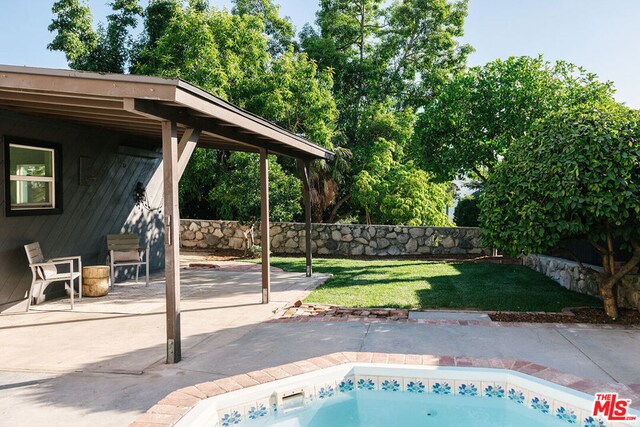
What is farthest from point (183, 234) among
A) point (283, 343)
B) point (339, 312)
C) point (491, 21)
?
point (491, 21)

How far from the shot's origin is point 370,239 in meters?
13.4

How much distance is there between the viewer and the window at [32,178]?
21.5 ft

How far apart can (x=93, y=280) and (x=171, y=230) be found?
3856 mm

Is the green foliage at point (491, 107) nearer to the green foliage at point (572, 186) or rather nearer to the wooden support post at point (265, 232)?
the green foliage at point (572, 186)

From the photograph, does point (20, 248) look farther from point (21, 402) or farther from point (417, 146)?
point (417, 146)

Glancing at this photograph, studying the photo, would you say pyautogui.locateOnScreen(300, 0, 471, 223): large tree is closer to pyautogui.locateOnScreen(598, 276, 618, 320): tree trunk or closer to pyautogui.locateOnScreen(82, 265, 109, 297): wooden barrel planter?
pyautogui.locateOnScreen(82, 265, 109, 297): wooden barrel planter

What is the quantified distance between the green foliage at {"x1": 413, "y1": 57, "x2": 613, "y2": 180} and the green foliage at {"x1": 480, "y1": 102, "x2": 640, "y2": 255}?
340cm

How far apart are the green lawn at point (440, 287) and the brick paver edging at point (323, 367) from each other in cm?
263

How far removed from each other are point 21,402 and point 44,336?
197 centimetres

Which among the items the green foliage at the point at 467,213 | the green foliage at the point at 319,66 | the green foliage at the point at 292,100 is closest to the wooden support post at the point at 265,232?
the green foliage at the point at 319,66

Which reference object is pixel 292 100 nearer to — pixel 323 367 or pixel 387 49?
pixel 387 49

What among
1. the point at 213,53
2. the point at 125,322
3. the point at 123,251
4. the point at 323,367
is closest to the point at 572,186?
the point at 323,367

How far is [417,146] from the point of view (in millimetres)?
11523

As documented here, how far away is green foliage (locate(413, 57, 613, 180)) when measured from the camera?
978 cm
